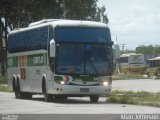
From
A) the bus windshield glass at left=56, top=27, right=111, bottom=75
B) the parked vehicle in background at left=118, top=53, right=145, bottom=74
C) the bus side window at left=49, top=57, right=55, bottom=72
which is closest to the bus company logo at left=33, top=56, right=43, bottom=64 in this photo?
the bus side window at left=49, top=57, right=55, bottom=72

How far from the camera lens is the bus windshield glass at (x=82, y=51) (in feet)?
86.7

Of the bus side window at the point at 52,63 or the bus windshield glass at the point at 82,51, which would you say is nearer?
the bus windshield glass at the point at 82,51

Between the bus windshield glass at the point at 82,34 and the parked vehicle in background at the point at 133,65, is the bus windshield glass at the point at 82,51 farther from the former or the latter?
the parked vehicle in background at the point at 133,65

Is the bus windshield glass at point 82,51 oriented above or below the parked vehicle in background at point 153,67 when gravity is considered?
above

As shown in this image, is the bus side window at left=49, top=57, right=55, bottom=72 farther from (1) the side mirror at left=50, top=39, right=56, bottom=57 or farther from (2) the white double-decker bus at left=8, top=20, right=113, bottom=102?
(1) the side mirror at left=50, top=39, right=56, bottom=57

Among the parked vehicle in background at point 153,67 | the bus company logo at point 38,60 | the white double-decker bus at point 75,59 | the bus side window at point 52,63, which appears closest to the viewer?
the white double-decker bus at point 75,59

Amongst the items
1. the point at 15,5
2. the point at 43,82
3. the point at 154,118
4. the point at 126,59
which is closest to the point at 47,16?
the point at 15,5

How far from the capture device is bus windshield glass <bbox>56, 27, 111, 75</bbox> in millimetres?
26422

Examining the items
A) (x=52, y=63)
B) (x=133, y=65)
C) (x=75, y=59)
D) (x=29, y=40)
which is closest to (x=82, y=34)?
(x=75, y=59)

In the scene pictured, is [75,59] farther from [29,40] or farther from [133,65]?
[133,65]

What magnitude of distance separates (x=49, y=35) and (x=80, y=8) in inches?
1726

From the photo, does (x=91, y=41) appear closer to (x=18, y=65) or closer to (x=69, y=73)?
(x=69, y=73)

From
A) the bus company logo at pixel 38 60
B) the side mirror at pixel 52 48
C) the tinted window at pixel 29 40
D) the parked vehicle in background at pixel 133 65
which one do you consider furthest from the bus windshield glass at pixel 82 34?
the parked vehicle in background at pixel 133 65

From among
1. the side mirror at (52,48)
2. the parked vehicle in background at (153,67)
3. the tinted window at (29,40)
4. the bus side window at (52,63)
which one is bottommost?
the parked vehicle in background at (153,67)
